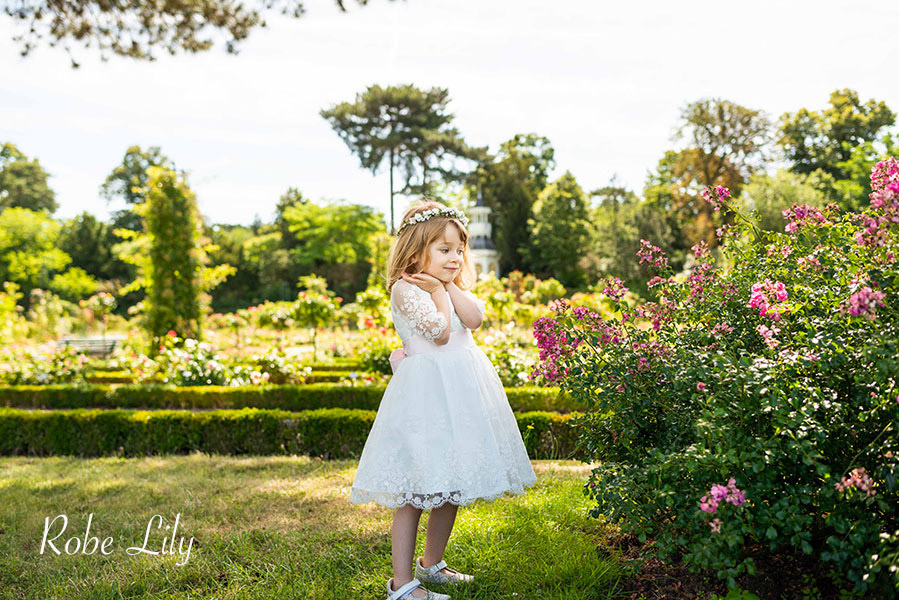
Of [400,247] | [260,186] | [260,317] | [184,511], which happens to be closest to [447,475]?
[400,247]

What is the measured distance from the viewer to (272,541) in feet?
10.6

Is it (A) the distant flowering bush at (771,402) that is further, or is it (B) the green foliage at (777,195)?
(B) the green foliage at (777,195)

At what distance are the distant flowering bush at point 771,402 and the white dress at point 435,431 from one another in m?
0.35

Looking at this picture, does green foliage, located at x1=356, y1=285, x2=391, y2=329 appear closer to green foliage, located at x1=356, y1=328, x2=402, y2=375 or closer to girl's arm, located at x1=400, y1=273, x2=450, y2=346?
green foliage, located at x1=356, y1=328, x2=402, y2=375

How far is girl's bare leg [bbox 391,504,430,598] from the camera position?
2396 millimetres

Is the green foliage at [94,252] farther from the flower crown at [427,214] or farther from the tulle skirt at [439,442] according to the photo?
the tulle skirt at [439,442]

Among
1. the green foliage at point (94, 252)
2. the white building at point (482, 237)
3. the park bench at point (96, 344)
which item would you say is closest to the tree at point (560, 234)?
the white building at point (482, 237)

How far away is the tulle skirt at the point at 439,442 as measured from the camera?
7.64ft

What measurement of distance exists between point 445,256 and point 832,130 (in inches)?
1243

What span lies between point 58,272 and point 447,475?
3740 cm

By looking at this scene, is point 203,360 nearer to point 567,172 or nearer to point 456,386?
point 456,386

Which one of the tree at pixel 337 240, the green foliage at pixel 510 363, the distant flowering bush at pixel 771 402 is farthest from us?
the tree at pixel 337 240

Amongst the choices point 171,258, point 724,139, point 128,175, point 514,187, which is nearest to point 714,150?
point 724,139

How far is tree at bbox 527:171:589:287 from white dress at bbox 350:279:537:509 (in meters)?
26.5
